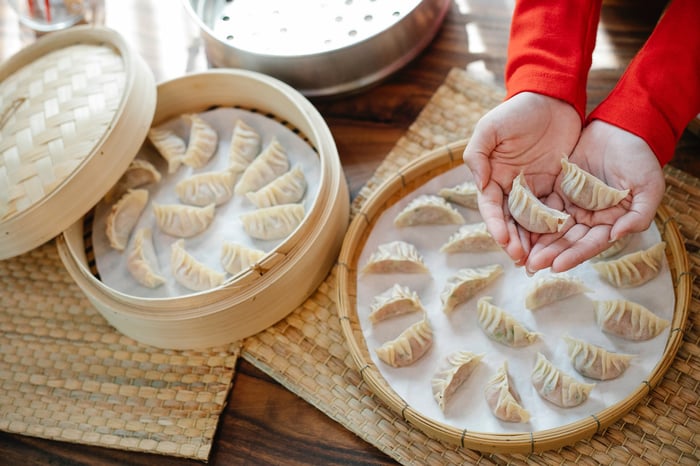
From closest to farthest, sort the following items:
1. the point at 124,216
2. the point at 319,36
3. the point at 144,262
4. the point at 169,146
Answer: the point at 144,262 → the point at 124,216 → the point at 169,146 → the point at 319,36

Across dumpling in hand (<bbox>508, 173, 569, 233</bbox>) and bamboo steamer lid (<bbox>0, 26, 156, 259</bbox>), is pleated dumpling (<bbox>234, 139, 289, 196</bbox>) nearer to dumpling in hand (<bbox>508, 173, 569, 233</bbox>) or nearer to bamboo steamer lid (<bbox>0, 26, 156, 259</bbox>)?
bamboo steamer lid (<bbox>0, 26, 156, 259</bbox>)

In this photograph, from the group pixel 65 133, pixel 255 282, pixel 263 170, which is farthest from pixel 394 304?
pixel 65 133

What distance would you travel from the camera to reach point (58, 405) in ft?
6.27

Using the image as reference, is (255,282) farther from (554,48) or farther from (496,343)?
(554,48)

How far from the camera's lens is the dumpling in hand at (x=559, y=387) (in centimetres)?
164

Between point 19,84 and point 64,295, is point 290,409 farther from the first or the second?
point 19,84

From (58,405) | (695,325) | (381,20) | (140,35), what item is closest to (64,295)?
(58,405)

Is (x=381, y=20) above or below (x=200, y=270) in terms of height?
above

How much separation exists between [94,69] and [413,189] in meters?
0.98

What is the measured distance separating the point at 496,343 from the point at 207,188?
953 millimetres

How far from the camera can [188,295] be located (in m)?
1.76

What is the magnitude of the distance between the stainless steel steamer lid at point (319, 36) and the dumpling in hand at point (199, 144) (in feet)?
0.79

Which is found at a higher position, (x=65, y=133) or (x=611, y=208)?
(x=611, y=208)

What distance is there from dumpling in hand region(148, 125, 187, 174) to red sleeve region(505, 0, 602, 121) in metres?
1.02
